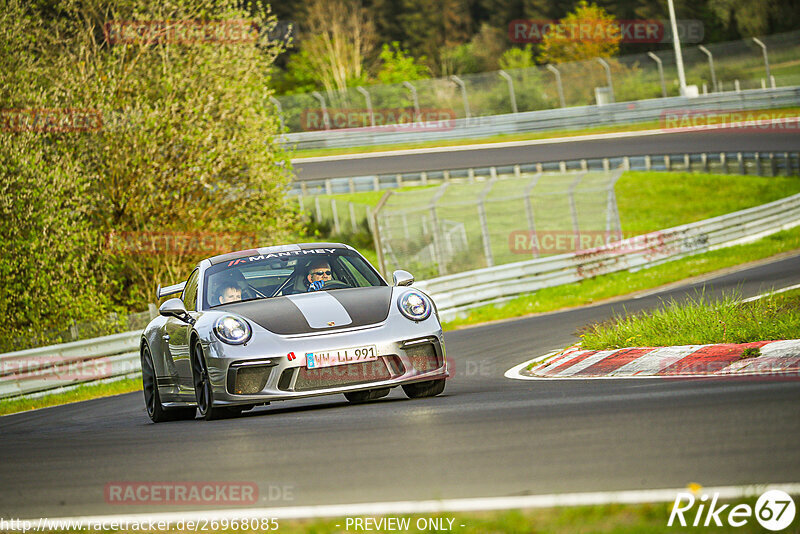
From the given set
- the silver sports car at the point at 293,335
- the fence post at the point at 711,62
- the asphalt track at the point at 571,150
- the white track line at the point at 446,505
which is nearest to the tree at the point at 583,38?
the fence post at the point at 711,62

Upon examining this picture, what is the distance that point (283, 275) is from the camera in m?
9.51

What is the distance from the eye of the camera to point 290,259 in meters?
9.50

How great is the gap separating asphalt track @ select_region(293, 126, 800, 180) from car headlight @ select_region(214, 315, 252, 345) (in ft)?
97.3

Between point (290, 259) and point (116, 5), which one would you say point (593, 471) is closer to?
point (290, 259)

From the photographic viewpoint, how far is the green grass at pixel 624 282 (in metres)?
20.8

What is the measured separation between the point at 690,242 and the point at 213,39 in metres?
11.5

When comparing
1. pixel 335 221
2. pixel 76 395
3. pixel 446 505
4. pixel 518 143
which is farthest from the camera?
pixel 518 143

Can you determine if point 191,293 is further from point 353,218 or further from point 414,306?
point 353,218

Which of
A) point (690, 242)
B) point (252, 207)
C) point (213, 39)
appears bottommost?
point (690, 242)

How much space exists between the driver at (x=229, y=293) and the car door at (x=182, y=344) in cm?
25

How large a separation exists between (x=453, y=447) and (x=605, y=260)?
18551 millimetres

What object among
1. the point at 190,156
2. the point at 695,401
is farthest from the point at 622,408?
the point at 190,156

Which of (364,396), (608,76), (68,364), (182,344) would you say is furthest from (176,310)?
(608,76)

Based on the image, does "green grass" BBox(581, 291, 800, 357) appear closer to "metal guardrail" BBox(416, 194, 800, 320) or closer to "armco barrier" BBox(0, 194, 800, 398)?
"armco barrier" BBox(0, 194, 800, 398)
